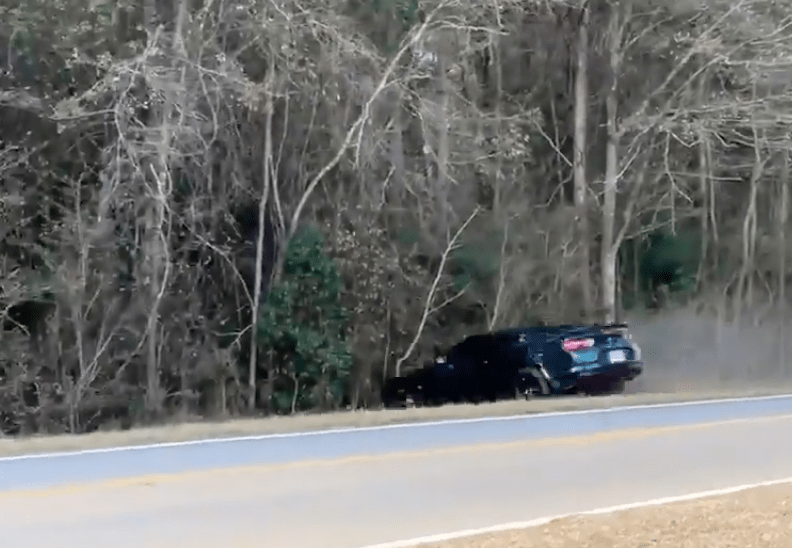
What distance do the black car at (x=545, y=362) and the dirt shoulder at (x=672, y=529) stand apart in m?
8.97

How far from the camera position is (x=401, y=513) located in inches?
366

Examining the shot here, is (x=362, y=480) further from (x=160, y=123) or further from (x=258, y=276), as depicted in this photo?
(x=258, y=276)

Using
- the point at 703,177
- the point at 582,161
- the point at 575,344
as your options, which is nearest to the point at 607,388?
the point at 575,344

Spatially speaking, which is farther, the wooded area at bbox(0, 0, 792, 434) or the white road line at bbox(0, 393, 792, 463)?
the wooded area at bbox(0, 0, 792, 434)

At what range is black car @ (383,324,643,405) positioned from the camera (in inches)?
742

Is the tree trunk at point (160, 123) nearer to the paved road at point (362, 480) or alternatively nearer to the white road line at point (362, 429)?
the white road line at point (362, 429)

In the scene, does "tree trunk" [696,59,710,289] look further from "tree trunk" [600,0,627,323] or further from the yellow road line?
the yellow road line

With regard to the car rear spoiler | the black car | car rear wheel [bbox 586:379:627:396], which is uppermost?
the car rear spoiler

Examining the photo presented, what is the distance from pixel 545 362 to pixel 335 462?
809cm

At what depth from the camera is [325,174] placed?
24250 millimetres

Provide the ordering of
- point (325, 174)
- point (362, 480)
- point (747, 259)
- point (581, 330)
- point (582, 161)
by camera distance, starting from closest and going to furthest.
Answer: point (362, 480) → point (581, 330) → point (325, 174) → point (582, 161) → point (747, 259)

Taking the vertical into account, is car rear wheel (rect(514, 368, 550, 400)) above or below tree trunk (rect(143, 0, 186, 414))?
below

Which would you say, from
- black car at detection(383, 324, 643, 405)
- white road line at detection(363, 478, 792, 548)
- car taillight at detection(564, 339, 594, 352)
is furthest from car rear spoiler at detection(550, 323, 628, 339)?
white road line at detection(363, 478, 792, 548)

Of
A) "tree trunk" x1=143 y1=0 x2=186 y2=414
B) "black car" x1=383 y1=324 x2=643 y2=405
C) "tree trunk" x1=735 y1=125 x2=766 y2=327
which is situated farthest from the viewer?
"tree trunk" x1=735 y1=125 x2=766 y2=327
